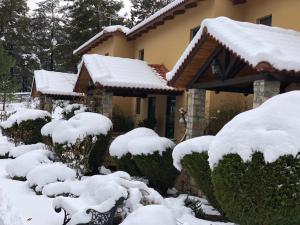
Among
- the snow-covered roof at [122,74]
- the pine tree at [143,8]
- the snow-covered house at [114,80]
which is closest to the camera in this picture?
A: the snow-covered roof at [122,74]

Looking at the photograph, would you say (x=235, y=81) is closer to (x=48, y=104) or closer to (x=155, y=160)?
(x=155, y=160)

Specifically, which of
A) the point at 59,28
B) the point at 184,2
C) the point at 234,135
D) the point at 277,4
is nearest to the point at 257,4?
the point at 277,4

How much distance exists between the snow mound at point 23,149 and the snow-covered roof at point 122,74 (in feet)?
10.2

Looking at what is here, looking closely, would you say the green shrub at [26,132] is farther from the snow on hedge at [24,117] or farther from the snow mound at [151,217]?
the snow mound at [151,217]

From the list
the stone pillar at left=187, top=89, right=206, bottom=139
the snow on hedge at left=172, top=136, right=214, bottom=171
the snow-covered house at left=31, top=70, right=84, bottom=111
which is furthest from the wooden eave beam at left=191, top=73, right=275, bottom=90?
the snow-covered house at left=31, top=70, right=84, bottom=111

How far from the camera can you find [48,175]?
9133 mm

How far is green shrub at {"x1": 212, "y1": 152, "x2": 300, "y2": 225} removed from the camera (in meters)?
4.97

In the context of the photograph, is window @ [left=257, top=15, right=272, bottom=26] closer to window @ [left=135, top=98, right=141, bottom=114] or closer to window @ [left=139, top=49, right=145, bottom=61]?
window @ [left=139, top=49, right=145, bottom=61]

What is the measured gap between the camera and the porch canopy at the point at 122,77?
1523 cm

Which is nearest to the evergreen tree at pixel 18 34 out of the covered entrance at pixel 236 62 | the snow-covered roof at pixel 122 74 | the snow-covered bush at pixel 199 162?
the snow-covered roof at pixel 122 74

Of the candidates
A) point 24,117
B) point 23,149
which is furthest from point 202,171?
point 24,117

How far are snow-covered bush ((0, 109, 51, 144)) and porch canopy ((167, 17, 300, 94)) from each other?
7514 millimetres

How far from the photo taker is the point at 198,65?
10.6 metres

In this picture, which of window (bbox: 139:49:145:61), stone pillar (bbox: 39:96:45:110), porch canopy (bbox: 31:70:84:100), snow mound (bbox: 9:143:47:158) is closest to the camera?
snow mound (bbox: 9:143:47:158)
